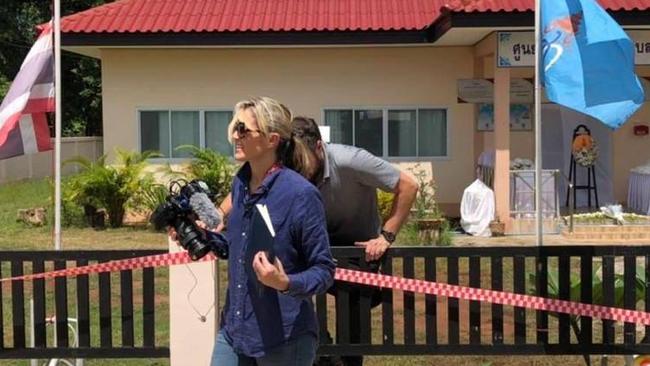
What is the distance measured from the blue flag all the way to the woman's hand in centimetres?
269

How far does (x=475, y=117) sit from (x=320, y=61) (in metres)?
2.92

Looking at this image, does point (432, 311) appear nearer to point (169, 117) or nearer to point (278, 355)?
point (278, 355)

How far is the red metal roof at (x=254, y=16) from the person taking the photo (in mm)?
14836

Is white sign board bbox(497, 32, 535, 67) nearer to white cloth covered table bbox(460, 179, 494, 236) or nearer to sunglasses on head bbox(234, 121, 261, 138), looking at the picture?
white cloth covered table bbox(460, 179, 494, 236)

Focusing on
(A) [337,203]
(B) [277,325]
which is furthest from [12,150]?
(B) [277,325]

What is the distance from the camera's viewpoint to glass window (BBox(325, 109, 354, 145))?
52.6ft

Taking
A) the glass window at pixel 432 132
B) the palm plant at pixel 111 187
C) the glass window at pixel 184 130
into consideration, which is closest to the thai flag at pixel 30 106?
the palm plant at pixel 111 187

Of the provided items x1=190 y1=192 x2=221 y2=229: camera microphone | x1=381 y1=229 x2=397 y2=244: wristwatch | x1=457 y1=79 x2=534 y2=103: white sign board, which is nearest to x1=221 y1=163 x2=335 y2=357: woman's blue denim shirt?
x1=190 y1=192 x2=221 y2=229: camera microphone

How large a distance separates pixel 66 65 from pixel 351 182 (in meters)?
33.9

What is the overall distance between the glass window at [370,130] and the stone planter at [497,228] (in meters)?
3.19

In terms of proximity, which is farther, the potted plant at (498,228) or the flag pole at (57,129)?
the potted plant at (498,228)

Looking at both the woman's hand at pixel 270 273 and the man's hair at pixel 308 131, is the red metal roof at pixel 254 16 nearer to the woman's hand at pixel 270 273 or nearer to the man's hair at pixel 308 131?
the man's hair at pixel 308 131

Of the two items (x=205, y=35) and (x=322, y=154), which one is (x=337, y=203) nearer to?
(x=322, y=154)

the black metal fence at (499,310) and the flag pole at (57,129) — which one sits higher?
the flag pole at (57,129)
